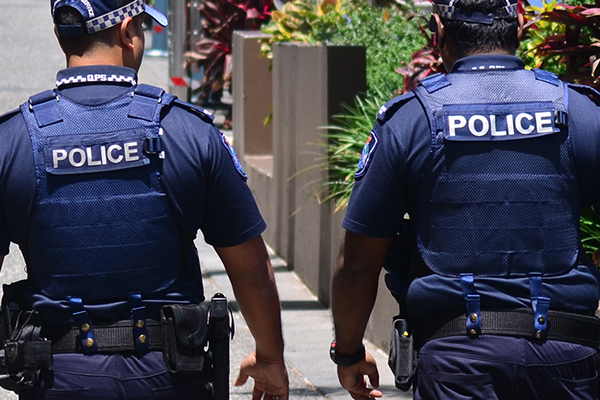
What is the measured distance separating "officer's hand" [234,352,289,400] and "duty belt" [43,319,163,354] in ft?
1.64

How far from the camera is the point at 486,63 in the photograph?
10.1 feet

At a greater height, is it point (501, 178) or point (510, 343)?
point (501, 178)

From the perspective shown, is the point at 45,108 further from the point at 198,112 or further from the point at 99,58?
the point at 198,112

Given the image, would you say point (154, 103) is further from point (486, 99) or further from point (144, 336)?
point (486, 99)

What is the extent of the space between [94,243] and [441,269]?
3.28 ft

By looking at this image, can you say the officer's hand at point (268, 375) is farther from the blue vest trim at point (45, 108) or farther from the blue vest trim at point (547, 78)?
the blue vest trim at point (547, 78)

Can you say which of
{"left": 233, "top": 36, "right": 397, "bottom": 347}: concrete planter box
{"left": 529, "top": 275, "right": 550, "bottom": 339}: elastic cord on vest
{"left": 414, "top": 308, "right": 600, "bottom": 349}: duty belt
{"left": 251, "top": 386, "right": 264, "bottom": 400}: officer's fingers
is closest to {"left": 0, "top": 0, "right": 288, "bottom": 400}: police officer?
{"left": 251, "top": 386, "right": 264, "bottom": 400}: officer's fingers

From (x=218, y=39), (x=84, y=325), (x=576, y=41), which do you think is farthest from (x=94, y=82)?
(x=218, y=39)

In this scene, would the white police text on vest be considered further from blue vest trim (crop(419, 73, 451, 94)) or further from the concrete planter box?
the concrete planter box

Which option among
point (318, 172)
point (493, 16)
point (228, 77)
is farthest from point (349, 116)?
point (228, 77)

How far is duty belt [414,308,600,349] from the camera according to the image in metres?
2.93

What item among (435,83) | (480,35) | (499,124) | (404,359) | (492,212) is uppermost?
(480,35)

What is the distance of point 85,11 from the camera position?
295 cm

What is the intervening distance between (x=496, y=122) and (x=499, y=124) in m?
0.01
